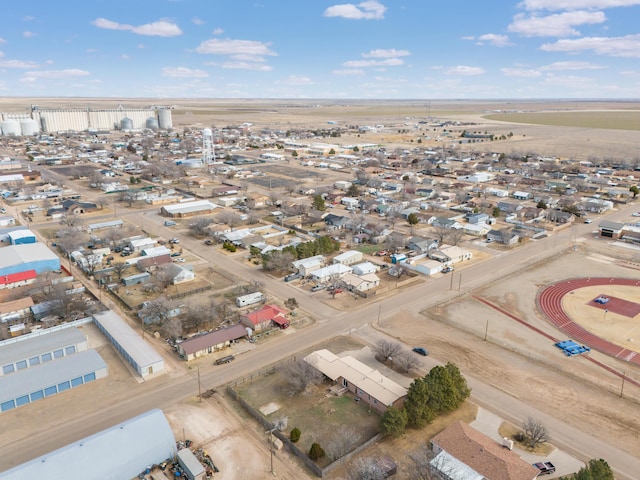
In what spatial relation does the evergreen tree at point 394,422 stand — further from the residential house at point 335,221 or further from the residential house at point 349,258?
the residential house at point 335,221

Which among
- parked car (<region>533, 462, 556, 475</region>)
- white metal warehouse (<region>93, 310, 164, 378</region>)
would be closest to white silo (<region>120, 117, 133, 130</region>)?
white metal warehouse (<region>93, 310, 164, 378</region>)

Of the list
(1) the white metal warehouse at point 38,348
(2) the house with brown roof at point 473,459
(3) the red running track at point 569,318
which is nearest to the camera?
(2) the house with brown roof at point 473,459

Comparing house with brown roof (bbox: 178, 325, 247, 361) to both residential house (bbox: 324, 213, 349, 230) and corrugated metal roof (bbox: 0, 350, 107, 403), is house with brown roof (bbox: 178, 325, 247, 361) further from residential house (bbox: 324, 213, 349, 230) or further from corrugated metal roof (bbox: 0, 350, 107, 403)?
residential house (bbox: 324, 213, 349, 230)

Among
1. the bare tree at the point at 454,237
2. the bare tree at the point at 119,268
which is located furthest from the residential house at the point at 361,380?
the bare tree at the point at 454,237

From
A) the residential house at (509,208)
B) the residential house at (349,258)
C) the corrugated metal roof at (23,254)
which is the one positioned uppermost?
the residential house at (509,208)

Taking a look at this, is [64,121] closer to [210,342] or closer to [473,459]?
[210,342]

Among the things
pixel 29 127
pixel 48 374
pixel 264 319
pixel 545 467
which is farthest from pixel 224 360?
pixel 29 127
